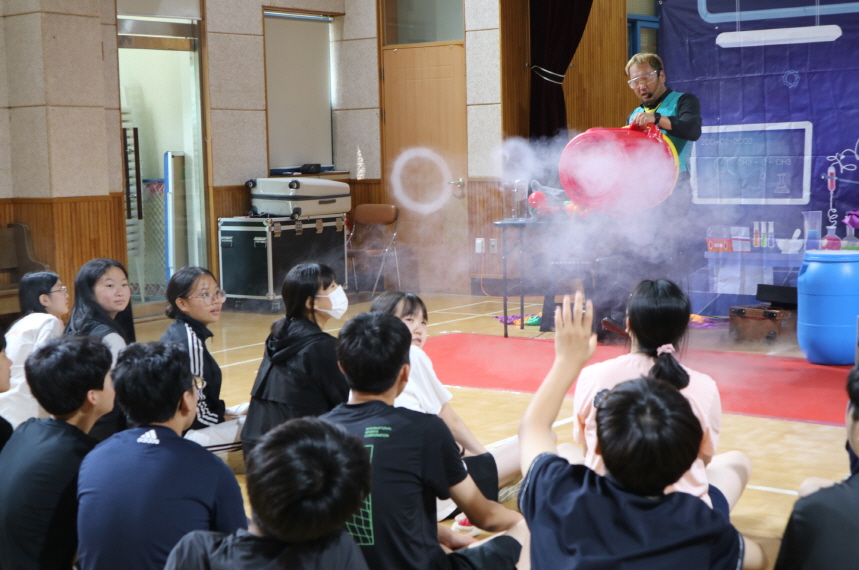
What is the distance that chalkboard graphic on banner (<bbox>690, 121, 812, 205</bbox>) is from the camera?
22.1ft

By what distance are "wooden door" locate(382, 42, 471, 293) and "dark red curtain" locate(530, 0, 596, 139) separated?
25.8 inches

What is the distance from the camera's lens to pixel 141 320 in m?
7.70

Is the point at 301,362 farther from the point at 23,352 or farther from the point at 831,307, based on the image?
the point at 831,307

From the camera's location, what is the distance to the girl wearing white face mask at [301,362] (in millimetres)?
3061

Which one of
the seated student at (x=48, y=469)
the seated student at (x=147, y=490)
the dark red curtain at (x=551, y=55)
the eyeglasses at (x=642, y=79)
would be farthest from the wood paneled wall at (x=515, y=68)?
the seated student at (x=147, y=490)

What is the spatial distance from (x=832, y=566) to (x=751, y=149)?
5.82 meters

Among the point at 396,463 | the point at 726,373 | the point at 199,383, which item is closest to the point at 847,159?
the point at 726,373

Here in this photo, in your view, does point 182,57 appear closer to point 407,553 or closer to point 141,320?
point 141,320

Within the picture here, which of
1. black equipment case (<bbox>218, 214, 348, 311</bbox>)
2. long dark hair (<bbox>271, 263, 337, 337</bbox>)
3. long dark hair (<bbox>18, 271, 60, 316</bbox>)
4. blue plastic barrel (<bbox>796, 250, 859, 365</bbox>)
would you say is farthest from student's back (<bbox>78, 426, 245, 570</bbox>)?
black equipment case (<bbox>218, 214, 348, 311</bbox>)

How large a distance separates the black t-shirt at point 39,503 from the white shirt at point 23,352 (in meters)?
1.09

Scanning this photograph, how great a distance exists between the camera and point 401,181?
352 inches

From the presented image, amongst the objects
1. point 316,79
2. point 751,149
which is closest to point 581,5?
point 751,149

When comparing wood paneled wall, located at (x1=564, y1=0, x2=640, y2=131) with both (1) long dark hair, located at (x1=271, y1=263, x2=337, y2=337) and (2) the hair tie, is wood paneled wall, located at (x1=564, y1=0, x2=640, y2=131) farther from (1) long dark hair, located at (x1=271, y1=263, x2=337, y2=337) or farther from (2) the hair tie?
(2) the hair tie

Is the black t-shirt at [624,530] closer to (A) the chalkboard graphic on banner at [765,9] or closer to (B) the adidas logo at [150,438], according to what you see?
(B) the adidas logo at [150,438]
